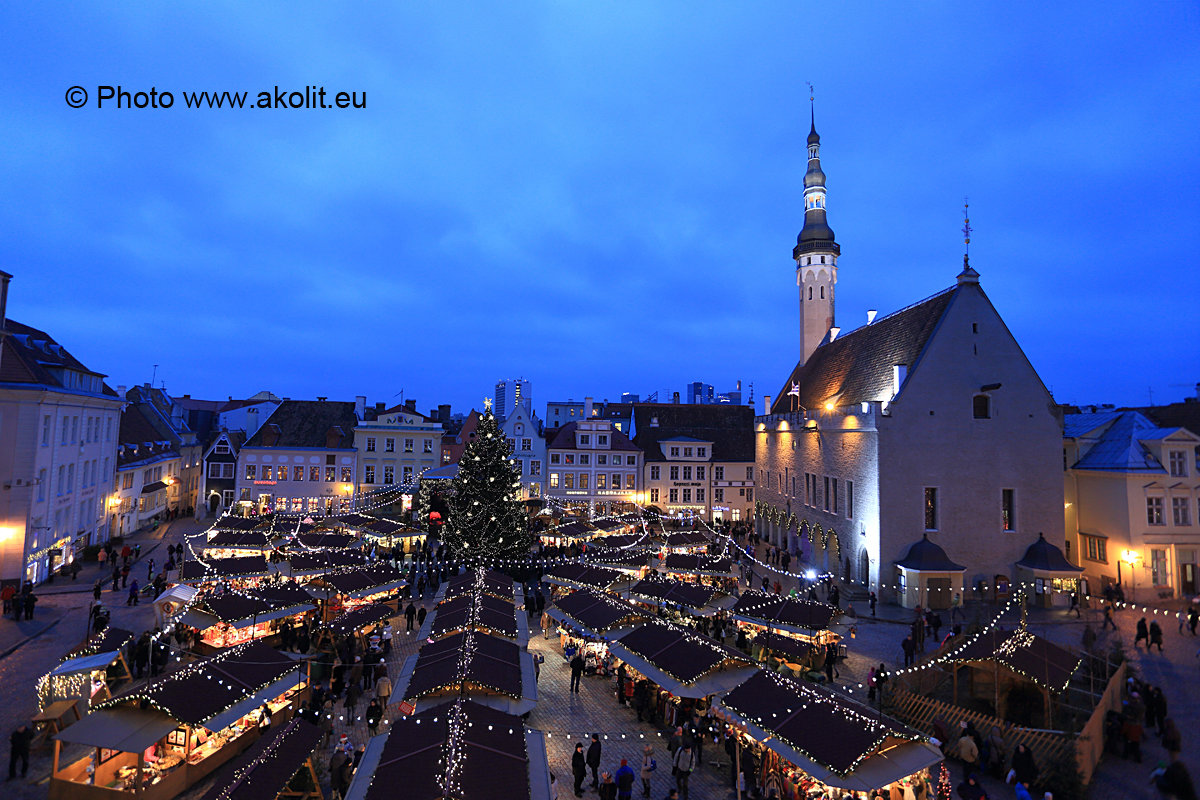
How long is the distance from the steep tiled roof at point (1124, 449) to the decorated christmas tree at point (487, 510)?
31075 mm

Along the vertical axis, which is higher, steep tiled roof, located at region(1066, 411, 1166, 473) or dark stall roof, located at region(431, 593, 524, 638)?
steep tiled roof, located at region(1066, 411, 1166, 473)

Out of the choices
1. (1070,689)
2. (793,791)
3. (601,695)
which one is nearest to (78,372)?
(601,695)

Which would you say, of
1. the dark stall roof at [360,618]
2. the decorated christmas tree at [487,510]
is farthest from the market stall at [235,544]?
the dark stall roof at [360,618]

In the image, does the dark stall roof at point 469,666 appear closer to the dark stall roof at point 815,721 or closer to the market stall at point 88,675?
the dark stall roof at point 815,721

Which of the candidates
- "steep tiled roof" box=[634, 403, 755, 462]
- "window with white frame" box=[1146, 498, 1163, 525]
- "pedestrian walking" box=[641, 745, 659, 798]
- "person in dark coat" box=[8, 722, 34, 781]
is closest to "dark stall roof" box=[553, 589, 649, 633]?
"pedestrian walking" box=[641, 745, 659, 798]

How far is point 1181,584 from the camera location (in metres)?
31.8

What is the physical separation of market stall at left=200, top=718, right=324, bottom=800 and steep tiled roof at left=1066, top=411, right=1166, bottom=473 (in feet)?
125

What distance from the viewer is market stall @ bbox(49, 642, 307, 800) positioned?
12586 millimetres

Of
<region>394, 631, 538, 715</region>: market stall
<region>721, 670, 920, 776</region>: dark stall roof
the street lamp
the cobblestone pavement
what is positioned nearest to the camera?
<region>721, 670, 920, 776</region>: dark stall roof

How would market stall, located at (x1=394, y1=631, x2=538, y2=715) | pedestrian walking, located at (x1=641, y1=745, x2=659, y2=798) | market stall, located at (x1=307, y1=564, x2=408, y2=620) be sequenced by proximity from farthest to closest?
1. market stall, located at (x1=307, y1=564, x2=408, y2=620)
2. market stall, located at (x1=394, y1=631, x2=538, y2=715)
3. pedestrian walking, located at (x1=641, y1=745, x2=659, y2=798)

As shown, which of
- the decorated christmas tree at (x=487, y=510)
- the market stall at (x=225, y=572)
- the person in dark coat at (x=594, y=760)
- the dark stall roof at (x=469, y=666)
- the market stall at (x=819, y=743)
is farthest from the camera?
the decorated christmas tree at (x=487, y=510)

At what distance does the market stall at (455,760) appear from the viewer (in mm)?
10617

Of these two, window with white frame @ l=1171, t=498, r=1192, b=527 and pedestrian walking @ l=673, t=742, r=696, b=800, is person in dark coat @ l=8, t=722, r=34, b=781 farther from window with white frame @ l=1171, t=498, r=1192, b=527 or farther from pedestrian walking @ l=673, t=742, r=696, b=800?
window with white frame @ l=1171, t=498, r=1192, b=527

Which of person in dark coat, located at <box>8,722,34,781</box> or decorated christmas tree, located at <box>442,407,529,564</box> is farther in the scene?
decorated christmas tree, located at <box>442,407,529,564</box>
